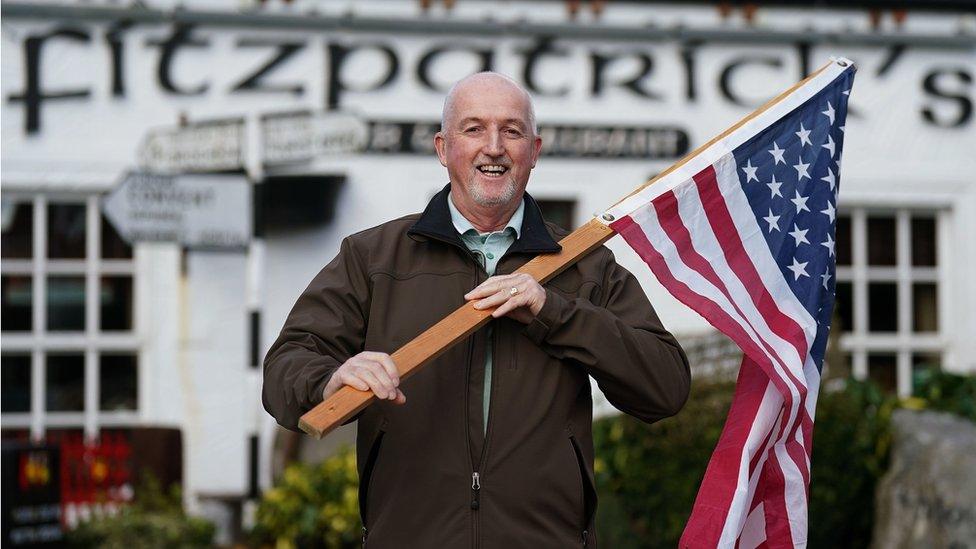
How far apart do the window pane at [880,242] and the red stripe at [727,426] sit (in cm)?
583

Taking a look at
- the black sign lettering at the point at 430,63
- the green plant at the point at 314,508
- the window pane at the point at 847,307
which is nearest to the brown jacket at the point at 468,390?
the green plant at the point at 314,508

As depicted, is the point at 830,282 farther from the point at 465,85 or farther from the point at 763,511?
the point at 465,85

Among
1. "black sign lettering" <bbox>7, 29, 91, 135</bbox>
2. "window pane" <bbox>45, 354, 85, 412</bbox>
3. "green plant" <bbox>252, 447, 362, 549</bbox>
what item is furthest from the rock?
"black sign lettering" <bbox>7, 29, 91, 135</bbox>

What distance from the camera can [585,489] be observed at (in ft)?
10.0

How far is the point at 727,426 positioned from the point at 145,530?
15.6ft

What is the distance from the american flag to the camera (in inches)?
138

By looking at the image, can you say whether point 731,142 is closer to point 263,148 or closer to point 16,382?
point 263,148

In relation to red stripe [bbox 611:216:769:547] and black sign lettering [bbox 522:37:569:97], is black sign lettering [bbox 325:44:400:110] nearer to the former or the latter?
black sign lettering [bbox 522:37:569:97]

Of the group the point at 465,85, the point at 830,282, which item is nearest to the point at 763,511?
the point at 830,282

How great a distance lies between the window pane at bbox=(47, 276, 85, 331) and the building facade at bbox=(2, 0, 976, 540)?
0.02 m

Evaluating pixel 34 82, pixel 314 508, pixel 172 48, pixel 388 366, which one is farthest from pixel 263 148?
pixel 388 366

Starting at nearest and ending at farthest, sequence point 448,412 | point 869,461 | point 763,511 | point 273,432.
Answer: point 448,412 < point 763,511 < point 869,461 < point 273,432

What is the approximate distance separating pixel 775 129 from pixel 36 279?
5914mm

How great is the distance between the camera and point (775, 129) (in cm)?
378
